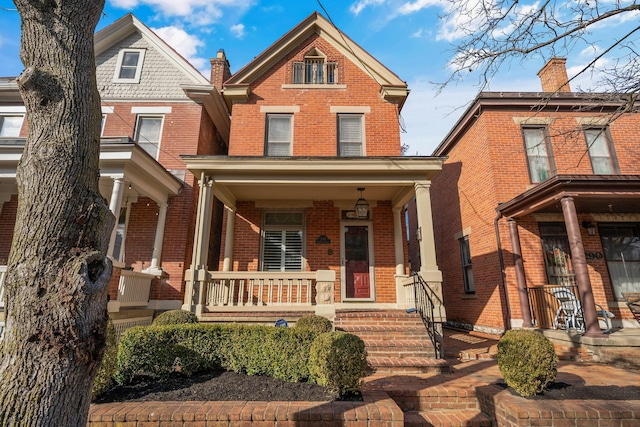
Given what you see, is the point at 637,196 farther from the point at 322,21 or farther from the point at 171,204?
the point at 171,204

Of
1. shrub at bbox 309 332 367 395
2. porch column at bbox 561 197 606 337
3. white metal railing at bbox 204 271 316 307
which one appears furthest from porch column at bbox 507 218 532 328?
shrub at bbox 309 332 367 395

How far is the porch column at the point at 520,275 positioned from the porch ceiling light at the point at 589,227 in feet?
6.79

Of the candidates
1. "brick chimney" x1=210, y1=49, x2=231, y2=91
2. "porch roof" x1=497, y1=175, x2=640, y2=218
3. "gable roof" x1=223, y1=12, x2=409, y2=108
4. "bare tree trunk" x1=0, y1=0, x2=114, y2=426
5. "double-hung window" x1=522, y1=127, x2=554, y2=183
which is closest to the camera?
"bare tree trunk" x1=0, y1=0, x2=114, y2=426

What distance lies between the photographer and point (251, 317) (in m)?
7.26

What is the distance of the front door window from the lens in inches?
A: 352

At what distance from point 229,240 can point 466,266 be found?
8.02m

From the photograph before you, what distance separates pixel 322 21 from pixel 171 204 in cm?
798

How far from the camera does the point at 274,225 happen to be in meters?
9.73

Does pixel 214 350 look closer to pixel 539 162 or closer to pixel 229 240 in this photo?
pixel 229 240

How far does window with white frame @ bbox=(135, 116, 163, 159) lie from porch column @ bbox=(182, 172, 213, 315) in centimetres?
378

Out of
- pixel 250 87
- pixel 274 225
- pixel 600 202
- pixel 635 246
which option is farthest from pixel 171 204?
pixel 635 246

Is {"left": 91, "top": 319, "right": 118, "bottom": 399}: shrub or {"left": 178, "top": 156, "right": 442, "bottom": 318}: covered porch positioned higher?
{"left": 178, "top": 156, "right": 442, "bottom": 318}: covered porch

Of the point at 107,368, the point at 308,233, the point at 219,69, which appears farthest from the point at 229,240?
the point at 219,69

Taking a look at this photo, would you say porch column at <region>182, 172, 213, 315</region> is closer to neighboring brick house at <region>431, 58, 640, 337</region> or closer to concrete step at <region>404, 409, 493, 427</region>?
concrete step at <region>404, 409, 493, 427</region>
